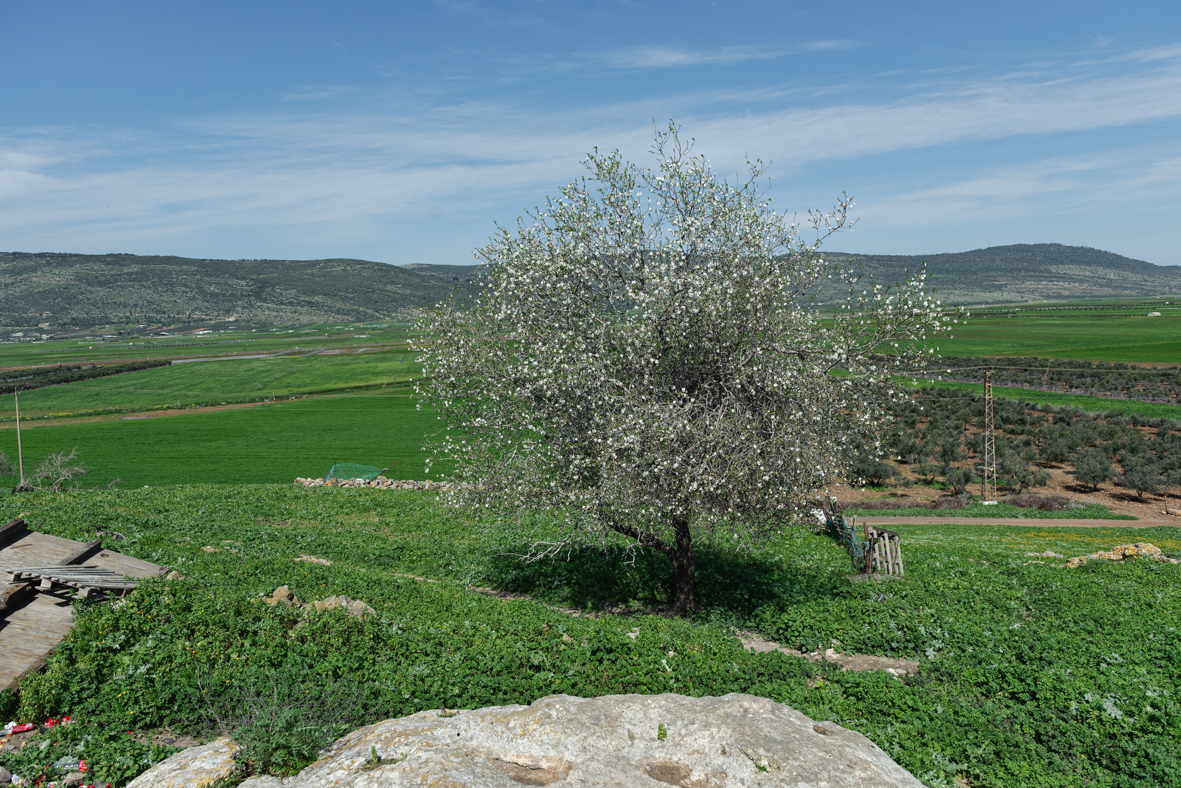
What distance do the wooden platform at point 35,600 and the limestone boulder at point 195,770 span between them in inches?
160

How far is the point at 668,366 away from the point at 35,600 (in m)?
12.6

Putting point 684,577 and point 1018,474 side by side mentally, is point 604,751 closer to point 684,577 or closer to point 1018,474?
point 684,577

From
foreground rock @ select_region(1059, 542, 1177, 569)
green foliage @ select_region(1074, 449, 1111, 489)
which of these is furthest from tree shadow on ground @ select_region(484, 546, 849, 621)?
green foliage @ select_region(1074, 449, 1111, 489)

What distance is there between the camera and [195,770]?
7090mm

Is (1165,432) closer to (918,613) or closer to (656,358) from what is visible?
(918,613)

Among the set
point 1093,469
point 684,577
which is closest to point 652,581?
point 684,577

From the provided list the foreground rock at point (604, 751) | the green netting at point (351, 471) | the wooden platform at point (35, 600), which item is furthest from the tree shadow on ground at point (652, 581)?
the green netting at point (351, 471)

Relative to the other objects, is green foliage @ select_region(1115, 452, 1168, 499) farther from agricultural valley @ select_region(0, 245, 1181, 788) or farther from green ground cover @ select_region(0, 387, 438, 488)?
green ground cover @ select_region(0, 387, 438, 488)

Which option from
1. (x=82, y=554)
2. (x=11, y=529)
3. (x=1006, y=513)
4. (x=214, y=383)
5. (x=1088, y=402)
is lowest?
(x=214, y=383)

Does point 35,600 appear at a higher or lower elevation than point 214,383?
higher

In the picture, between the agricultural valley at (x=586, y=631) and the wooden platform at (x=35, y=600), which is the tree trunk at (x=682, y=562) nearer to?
the agricultural valley at (x=586, y=631)

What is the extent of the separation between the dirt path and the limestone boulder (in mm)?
30164

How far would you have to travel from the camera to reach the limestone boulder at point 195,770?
6895mm

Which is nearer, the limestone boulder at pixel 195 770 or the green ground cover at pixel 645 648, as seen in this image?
the limestone boulder at pixel 195 770
